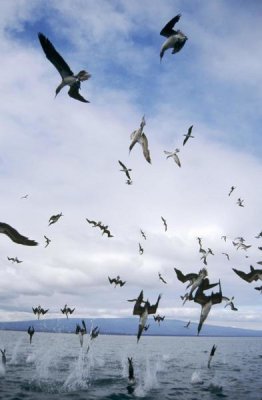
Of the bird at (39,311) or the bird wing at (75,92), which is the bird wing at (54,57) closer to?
the bird wing at (75,92)

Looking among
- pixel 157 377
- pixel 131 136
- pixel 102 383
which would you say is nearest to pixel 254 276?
pixel 131 136

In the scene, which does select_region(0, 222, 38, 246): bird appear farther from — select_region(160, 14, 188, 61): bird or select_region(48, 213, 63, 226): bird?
select_region(48, 213, 63, 226): bird

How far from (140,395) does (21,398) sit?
757 cm

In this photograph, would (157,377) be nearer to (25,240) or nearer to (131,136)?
(131,136)

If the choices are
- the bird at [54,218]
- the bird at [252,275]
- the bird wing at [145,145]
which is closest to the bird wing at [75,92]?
the bird wing at [145,145]

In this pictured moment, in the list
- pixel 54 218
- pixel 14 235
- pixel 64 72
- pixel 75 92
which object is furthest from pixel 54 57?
pixel 54 218

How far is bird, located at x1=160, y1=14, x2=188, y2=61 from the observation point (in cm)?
1020

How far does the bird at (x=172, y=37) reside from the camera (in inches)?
402

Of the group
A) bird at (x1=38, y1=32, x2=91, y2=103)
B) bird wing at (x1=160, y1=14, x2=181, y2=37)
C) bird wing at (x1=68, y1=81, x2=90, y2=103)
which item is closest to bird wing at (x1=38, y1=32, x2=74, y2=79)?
bird at (x1=38, y1=32, x2=91, y2=103)

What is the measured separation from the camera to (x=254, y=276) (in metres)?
9.05

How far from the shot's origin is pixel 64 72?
9.48 m

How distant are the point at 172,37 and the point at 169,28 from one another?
1.11 feet

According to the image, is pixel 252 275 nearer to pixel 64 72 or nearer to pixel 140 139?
pixel 140 139

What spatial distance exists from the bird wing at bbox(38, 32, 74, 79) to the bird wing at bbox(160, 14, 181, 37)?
114 inches
